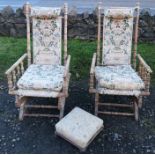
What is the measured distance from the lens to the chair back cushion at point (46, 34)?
477 cm

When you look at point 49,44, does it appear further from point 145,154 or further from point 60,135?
point 145,154

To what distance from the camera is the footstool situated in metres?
3.79

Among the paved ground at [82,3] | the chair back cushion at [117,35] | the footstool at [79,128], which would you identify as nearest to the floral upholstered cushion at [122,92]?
the footstool at [79,128]

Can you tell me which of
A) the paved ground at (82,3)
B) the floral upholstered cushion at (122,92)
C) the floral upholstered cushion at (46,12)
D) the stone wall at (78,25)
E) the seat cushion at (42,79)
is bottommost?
the floral upholstered cushion at (122,92)

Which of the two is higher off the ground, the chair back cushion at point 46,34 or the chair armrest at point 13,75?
the chair back cushion at point 46,34

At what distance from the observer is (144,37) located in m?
Answer: 7.52

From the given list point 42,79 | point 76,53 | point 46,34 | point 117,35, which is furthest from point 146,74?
point 76,53

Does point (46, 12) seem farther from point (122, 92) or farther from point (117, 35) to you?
point (122, 92)

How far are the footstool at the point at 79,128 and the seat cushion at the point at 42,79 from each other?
48 cm

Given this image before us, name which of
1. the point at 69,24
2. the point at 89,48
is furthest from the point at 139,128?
the point at 69,24

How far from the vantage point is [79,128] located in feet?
12.8

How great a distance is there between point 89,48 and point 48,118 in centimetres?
305

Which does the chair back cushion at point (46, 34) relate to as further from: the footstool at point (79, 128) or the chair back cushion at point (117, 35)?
the footstool at point (79, 128)

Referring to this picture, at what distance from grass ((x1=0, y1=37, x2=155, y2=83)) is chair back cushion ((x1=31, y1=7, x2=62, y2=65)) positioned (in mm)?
1057
